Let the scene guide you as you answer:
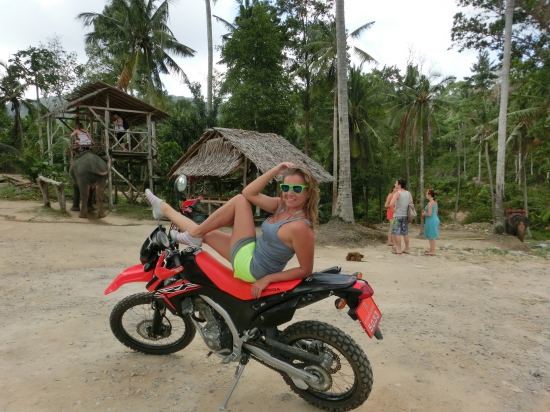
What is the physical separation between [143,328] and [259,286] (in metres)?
1.30

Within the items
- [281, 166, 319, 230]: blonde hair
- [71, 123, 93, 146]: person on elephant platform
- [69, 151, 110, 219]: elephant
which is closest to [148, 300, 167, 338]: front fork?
[281, 166, 319, 230]: blonde hair

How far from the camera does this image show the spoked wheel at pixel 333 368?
8.11 feet

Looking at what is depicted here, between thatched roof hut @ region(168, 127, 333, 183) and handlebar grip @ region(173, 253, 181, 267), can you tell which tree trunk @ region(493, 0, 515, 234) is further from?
handlebar grip @ region(173, 253, 181, 267)

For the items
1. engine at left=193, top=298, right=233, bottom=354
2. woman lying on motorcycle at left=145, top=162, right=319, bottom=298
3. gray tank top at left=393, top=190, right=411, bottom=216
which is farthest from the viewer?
gray tank top at left=393, top=190, right=411, bottom=216

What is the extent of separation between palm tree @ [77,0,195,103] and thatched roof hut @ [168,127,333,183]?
27.8 feet

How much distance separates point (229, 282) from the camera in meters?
2.74

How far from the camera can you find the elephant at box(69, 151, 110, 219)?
1239 cm

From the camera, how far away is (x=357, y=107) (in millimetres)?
22719

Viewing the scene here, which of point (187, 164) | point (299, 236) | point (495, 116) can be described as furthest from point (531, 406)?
point (495, 116)

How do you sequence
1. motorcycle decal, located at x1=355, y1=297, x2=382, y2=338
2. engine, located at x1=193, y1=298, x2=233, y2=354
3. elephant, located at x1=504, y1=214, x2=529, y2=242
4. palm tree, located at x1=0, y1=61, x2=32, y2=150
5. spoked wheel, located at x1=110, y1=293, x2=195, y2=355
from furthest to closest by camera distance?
palm tree, located at x1=0, y1=61, x2=32, y2=150 → elephant, located at x1=504, y1=214, x2=529, y2=242 → spoked wheel, located at x1=110, y1=293, x2=195, y2=355 → engine, located at x1=193, y1=298, x2=233, y2=354 → motorcycle decal, located at x1=355, y1=297, x2=382, y2=338

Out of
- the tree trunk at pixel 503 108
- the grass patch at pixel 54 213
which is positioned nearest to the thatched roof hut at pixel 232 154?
the grass patch at pixel 54 213

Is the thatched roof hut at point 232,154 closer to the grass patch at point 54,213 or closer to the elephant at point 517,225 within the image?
the grass patch at point 54,213

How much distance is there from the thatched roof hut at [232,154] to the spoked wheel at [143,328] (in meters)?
9.99

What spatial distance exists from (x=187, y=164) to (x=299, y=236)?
1360cm
